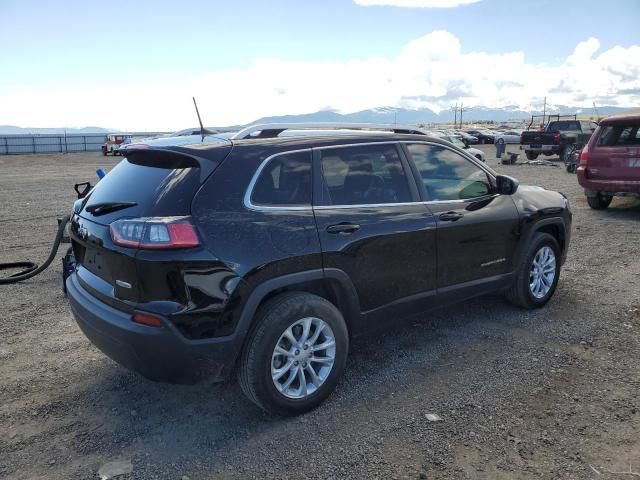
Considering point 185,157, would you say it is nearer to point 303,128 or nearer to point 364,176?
point 303,128

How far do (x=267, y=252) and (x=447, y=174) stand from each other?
193 centimetres

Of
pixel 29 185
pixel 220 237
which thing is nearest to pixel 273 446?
pixel 220 237

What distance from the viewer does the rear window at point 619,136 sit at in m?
9.63

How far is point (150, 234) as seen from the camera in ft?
9.52

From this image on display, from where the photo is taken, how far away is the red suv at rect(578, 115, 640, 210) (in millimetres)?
9492

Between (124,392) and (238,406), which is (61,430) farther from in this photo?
(238,406)

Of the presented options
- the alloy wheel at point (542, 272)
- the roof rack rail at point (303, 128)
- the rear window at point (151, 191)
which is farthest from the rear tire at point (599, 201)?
the rear window at point (151, 191)

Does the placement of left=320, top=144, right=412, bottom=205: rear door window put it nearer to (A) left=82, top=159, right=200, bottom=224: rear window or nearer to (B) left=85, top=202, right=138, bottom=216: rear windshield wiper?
(A) left=82, top=159, right=200, bottom=224: rear window

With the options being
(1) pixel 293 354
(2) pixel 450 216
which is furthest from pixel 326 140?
(1) pixel 293 354

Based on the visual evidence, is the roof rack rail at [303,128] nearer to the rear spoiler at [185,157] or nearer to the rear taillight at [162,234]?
the rear spoiler at [185,157]

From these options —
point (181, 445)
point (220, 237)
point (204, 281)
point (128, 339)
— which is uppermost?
point (220, 237)

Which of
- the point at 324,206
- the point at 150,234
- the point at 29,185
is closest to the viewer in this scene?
the point at 150,234

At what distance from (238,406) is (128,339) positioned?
3.08ft

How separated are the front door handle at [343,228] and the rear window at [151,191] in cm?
89
